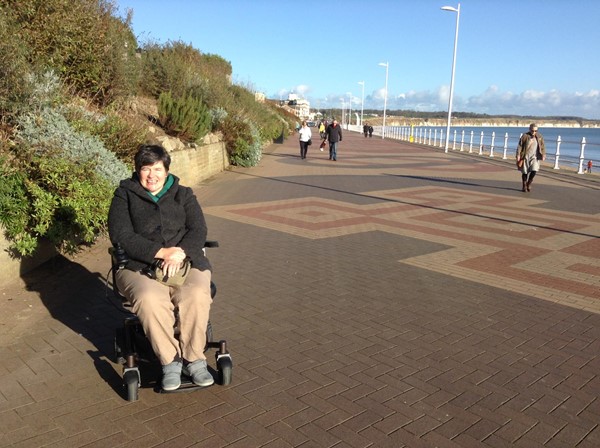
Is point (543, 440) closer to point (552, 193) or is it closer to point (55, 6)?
point (55, 6)

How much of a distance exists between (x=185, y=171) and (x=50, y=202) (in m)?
7.50

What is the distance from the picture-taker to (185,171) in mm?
12539

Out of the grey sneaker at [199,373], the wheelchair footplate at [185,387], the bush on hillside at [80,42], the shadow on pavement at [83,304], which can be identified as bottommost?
the shadow on pavement at [83,304]

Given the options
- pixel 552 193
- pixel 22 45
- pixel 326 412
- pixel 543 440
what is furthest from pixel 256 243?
pixel 552 193

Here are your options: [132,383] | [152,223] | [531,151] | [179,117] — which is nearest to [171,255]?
[152,223]

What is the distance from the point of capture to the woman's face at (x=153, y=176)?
353cm

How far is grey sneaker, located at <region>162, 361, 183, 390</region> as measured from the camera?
322cm

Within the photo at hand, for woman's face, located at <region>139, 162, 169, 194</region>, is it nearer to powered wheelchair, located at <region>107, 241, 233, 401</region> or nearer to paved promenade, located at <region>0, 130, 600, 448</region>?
powered wheelchair, located at <region>107, 241, 233, 401</region>

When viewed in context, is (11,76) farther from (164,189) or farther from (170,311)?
(170,311)

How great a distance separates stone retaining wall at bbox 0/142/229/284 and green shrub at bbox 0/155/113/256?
4.8 inches

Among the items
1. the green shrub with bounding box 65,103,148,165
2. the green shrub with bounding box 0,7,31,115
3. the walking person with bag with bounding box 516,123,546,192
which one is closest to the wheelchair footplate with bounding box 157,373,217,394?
the green shrub with bounding box 65,103,148,165

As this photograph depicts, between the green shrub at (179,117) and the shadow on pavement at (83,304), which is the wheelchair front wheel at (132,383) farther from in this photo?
the green shrub at (179,117)

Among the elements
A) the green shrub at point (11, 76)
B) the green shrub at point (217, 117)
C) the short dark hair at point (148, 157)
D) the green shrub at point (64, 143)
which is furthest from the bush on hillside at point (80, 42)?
the short dark hair at point (148, 157)

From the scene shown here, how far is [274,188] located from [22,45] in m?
7.20
